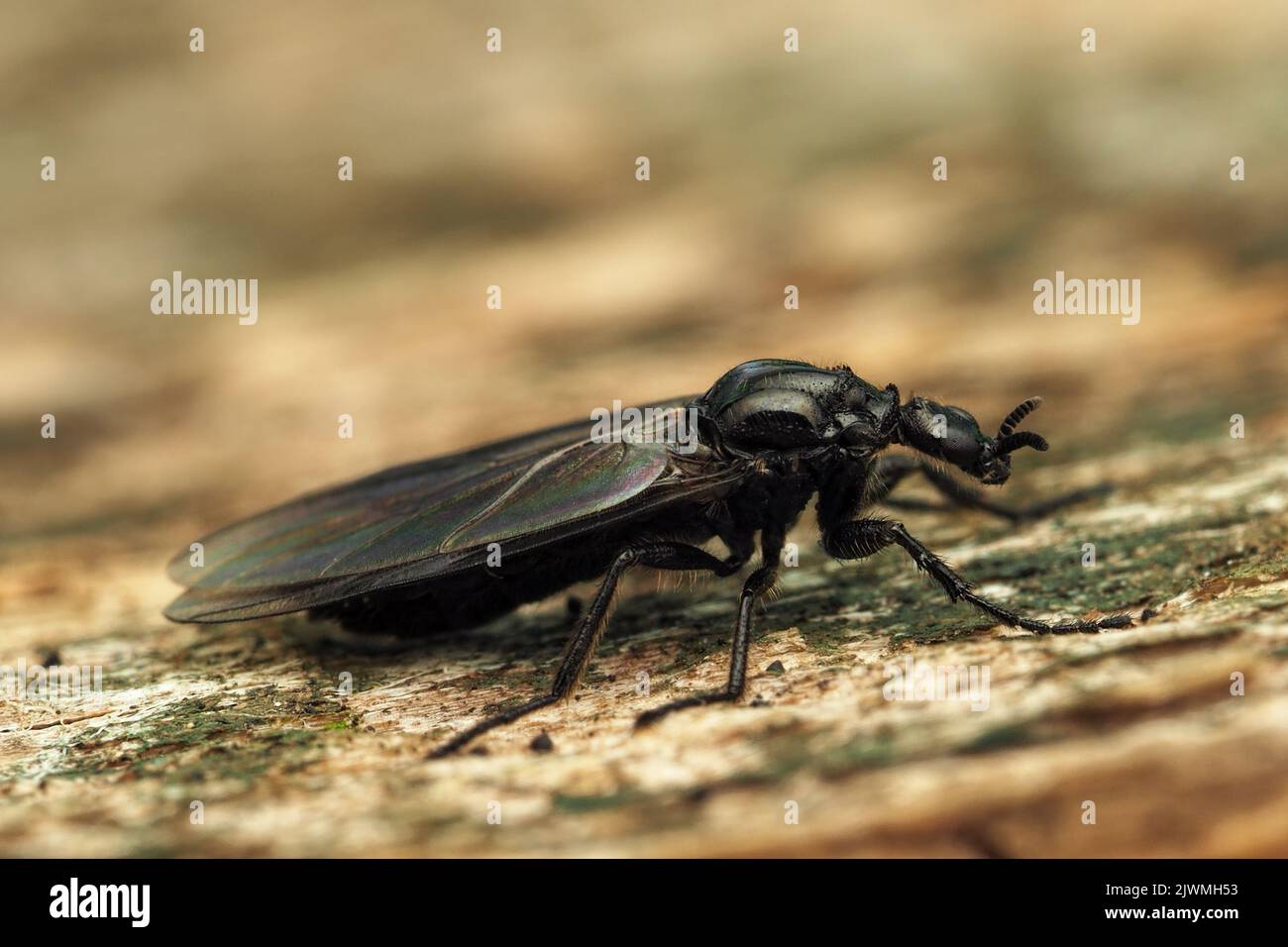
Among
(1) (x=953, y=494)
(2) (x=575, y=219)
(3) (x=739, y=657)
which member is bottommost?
(3) (x=739, y=657)

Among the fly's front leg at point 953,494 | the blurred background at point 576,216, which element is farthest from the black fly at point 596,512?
the blurred background at point 576,216

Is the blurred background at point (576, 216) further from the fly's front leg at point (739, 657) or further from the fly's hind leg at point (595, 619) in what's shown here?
the fly's front leg at point (739, 657)

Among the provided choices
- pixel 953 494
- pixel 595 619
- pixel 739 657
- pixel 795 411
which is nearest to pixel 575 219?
pixel 953 494

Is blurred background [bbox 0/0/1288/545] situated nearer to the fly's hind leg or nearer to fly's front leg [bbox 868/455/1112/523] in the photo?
fly's front leg [bbox 868/455/1112/523]

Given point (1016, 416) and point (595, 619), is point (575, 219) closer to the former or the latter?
point (1016, 416)

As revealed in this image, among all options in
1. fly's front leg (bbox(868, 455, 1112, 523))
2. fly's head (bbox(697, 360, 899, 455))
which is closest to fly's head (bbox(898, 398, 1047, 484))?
fly's head (bbox(697, 360, 899, 455))
